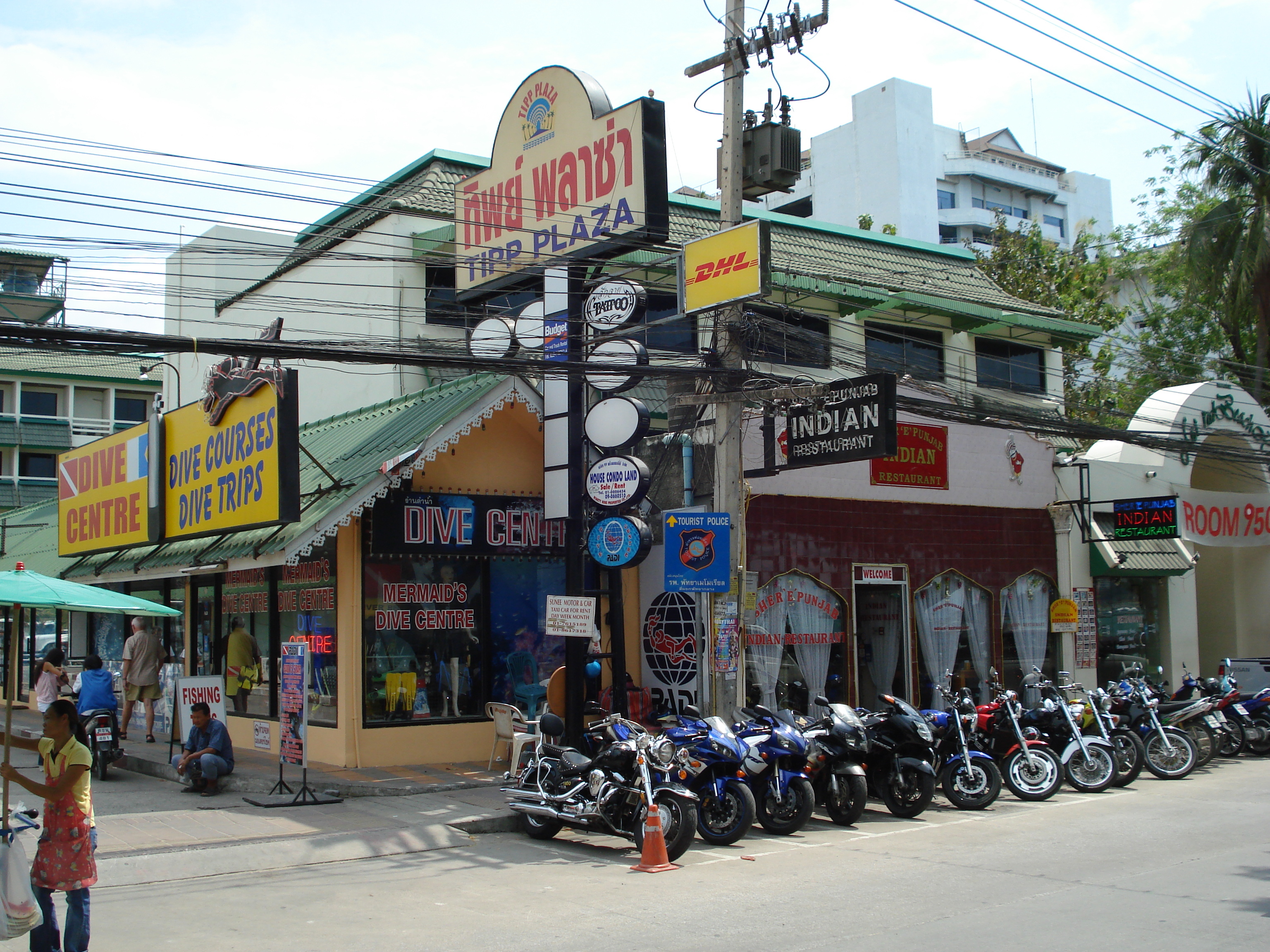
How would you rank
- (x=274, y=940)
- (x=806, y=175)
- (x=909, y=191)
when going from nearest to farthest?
(x=274, y=940) < (x=909, y=191) < (x=806, y=175)

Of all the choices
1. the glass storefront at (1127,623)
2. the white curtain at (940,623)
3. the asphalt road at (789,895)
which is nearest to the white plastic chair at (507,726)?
the asphalt road at (789,895)

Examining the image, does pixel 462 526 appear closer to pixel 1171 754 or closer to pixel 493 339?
pixel 493 339

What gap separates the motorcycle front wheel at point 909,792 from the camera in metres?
12.3

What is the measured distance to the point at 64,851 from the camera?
21.4 ft

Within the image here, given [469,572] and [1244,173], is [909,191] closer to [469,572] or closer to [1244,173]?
[1244,173]

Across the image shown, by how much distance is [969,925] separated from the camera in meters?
7.55

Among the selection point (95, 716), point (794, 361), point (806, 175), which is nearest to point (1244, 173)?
point (794, 361)

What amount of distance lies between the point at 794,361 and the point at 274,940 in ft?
45.9

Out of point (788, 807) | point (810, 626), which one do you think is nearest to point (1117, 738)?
point (810, 626)

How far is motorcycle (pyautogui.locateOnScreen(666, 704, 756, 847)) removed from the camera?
1080cm

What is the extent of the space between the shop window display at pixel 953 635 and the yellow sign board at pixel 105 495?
12562mm

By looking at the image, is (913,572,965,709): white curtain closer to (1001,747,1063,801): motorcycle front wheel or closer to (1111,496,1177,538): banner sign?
(1111,496,1177,538): banner sign

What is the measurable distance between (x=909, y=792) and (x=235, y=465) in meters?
9.35

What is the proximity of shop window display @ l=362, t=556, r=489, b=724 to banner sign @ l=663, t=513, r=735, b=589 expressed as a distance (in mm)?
3770
